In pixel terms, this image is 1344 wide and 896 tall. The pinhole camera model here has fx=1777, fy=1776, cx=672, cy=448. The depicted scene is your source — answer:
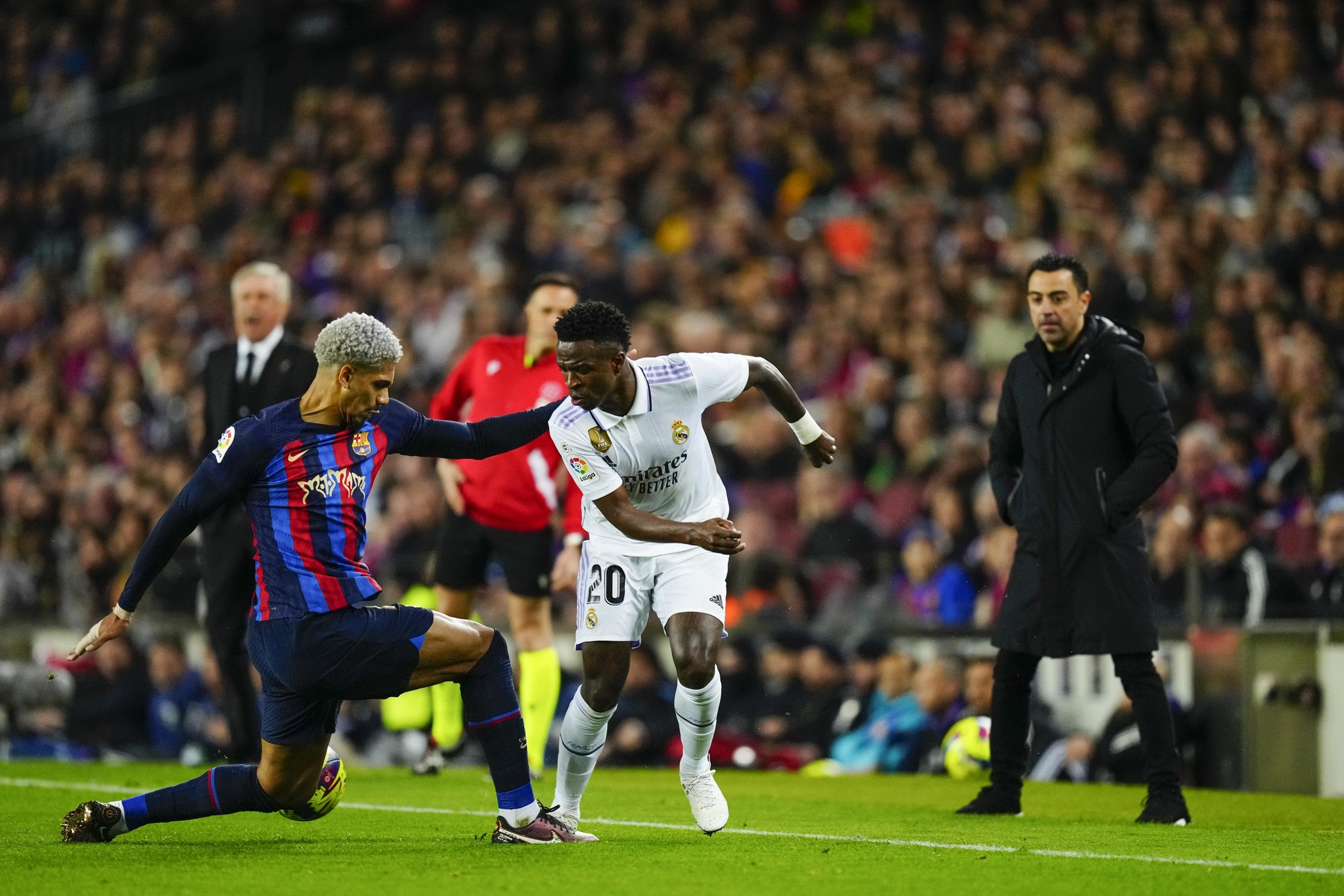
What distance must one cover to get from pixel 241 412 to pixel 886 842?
4046 millimetres

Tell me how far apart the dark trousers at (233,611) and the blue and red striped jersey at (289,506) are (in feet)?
8.10

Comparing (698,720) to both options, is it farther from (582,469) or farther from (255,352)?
(255,352)

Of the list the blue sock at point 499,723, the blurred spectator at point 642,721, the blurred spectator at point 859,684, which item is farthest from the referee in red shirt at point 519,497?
the blue sock at point 499,723

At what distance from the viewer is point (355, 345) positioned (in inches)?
230

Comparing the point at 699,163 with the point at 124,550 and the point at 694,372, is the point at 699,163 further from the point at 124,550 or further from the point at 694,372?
the point at 694,372

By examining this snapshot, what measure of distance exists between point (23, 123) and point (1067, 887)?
70.4 feet

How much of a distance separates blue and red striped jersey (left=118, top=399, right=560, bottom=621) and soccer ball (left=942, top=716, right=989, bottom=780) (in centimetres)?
458

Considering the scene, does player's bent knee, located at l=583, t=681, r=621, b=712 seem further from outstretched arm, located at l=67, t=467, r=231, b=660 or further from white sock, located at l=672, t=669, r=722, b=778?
outstretched arm, located at l=67, t=467, r=231, b=660

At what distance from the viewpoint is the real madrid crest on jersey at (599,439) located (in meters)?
6.22

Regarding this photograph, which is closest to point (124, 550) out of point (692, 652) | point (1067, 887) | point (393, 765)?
point (393, 765)

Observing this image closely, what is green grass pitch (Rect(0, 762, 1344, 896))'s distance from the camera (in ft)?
17.2

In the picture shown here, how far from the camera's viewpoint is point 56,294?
68.2 ft

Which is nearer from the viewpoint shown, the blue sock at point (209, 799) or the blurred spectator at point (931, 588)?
the blue sock at point (209, 799)

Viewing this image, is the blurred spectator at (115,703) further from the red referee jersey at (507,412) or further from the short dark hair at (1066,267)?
the short dark hair at (1066,267)
